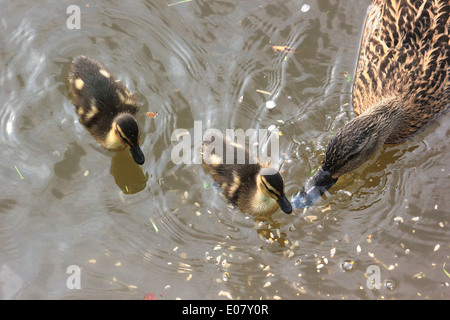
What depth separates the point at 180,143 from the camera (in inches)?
132

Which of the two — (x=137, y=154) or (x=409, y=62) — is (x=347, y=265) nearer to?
(x=409, y=62)

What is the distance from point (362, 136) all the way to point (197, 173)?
104cm

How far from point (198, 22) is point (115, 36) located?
1.99ft

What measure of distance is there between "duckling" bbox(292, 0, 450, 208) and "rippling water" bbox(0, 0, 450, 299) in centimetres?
25

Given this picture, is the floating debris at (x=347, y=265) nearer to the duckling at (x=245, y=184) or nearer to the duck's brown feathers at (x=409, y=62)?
the duckling at (x=245, y=184)

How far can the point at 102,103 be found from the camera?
3.20 metres

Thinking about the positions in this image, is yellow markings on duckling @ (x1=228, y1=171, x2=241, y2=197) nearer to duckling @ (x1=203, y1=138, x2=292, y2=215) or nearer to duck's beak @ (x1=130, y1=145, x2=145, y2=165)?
duckling @ (x1=203, y1=138, x2=292, y2=215)

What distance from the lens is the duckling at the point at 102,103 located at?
3180 mm

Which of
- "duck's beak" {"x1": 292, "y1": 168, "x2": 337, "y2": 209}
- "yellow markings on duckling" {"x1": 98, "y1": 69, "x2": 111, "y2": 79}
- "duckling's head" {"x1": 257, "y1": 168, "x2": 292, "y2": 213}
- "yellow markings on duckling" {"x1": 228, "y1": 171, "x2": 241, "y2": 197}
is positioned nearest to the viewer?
"duckling's head" {"x1": 257, "y1": 168, "x2": 292, "y2": 213}

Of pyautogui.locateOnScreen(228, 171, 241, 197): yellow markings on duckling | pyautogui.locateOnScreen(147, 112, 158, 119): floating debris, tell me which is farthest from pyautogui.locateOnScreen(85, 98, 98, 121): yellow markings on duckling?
pyautogui.locateOnScreen(228, 171, 241, 197): yellow markings on duckling

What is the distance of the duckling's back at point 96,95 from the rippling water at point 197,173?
0.18 m

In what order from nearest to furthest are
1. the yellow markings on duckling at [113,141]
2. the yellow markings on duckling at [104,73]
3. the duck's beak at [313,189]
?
the duck's beak at [313,189], the yellow markings on duckling at [113,141], the yellow markings on duckling at [104,73]

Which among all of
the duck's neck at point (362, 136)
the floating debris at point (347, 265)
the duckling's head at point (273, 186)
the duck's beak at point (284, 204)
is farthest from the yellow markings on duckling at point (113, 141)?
the floating debris at point (347, 265)

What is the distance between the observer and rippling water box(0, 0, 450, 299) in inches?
115
